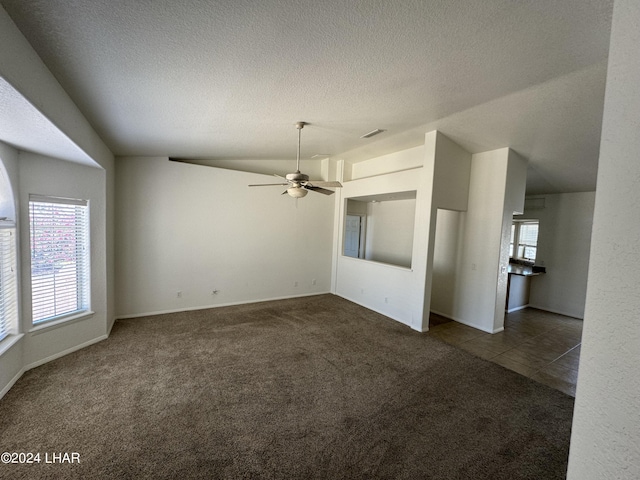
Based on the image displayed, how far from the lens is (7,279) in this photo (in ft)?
9.04

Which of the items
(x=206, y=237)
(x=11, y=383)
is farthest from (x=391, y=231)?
(x=11, y=383)

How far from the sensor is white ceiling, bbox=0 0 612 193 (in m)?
1.60

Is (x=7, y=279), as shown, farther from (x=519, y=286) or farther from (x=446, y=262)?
(x=519, y=286)

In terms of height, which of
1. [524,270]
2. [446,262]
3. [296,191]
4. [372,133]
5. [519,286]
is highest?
[372,133]

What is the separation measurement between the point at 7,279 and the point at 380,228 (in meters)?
6.65

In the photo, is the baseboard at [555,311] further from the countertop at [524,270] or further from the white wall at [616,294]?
the white wall at [616,294]

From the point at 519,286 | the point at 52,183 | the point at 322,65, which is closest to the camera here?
the point at 322,65

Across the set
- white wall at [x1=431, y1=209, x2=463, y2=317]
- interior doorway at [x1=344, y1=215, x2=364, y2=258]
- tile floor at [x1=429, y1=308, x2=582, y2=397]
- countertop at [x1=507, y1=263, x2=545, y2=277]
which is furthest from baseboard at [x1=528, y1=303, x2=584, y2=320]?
interior doorway at [x1=344, y1=215, x2=364, y2=258]

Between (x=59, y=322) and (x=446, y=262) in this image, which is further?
(x=446, y=262)

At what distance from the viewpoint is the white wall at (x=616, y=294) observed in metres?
0.67

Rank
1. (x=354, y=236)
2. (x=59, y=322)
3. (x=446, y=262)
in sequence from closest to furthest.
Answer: (x=59, y=322)
(x=446, y=262)
(x=354, y=236)

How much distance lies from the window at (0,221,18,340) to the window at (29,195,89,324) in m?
0.24

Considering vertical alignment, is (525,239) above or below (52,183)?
below

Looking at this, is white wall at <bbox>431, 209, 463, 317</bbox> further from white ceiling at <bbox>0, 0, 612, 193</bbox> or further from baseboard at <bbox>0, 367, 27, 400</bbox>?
baseboard at <bbox>0, 367, 27, 400</bbox>
